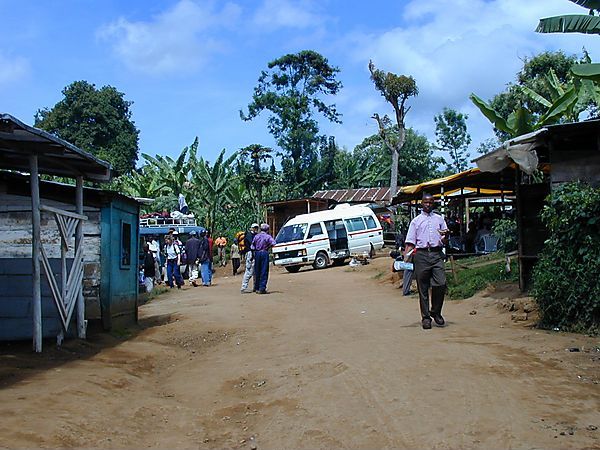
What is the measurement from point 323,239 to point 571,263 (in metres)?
18.4

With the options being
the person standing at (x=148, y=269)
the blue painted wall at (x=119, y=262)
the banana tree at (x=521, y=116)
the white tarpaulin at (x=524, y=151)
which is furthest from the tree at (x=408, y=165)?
the white tarpaulin at (x=524, y=151)

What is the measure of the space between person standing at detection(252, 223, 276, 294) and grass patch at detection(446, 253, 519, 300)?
14.3 feet

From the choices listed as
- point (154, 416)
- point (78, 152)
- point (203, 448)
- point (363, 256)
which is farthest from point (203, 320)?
point (363, 256)

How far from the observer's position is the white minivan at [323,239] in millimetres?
26766

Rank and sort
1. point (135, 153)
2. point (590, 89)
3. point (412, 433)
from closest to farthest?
point (412, 433) → point (590, 89) → point (135, 153)

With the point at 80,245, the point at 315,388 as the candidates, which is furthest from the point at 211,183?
the point at 315,388

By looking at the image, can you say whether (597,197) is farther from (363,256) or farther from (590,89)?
(363,256)

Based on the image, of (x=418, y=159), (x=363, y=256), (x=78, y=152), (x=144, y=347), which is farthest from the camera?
(x=418, y=159)

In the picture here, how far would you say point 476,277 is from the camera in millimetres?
13875

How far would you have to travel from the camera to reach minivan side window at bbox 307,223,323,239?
26.8 meters

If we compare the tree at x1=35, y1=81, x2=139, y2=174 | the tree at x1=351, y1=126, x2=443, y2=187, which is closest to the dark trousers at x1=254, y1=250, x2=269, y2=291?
the tree at x1=351, y1=126, x2=443, y2=187

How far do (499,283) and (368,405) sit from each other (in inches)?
311

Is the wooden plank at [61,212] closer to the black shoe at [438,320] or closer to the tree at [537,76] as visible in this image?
the black shoe at [438,320]

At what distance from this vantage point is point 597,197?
8555 mm
